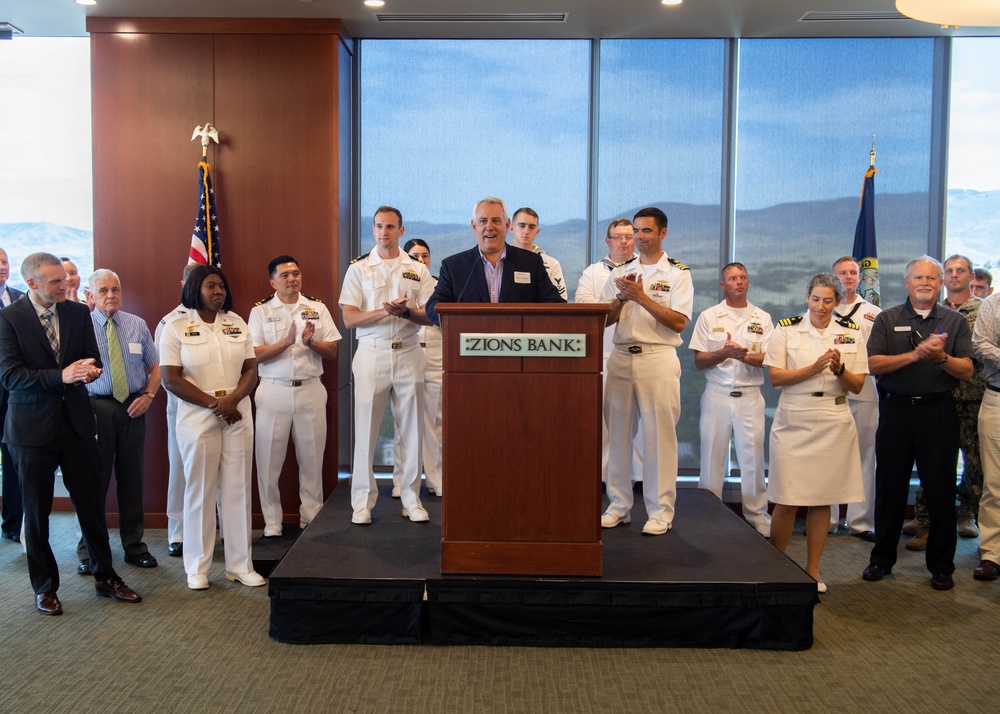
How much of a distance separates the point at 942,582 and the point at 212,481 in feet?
13.6

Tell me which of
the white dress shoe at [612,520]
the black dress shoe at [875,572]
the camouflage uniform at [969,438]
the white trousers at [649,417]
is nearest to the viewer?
the white trousers at [649,417]

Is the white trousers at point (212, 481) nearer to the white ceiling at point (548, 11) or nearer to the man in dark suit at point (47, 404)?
the man in dark suit at point (47, 404)

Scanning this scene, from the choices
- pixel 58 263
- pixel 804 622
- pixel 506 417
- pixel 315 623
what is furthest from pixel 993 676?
pixel 58 263

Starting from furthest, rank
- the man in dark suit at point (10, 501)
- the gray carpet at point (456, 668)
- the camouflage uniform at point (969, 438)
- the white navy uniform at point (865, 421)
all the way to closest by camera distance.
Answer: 1. the white navy uniform at point (865, 421)
2. the man in dark suit at point (10, 501)
3. the camouflage uniform at point (969, 438)
4. the gray carpet at point (456, 668)

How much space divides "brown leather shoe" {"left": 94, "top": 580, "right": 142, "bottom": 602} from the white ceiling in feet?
12.5

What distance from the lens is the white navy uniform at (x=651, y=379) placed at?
4590 millimetres

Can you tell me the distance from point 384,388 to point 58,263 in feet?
6.05

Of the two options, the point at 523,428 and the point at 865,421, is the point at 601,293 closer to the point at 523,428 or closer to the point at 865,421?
the point at 523,428

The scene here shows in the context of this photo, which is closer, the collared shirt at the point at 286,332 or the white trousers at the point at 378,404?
the white trousers at the point at 378,404

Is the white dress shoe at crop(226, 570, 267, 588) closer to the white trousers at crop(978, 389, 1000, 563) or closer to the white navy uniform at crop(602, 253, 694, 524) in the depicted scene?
the white navy uniform at crop(602, 253, 694, 524)

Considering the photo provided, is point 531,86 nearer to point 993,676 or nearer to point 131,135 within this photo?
point 131,135

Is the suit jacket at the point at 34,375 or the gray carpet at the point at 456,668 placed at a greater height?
the suit jacket at the point at 34,375

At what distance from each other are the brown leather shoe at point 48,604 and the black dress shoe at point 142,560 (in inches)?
Answer: 31.9

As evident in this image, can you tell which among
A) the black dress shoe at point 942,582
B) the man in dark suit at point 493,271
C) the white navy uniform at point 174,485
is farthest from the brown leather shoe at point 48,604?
the black dress shoe at point 942,582
